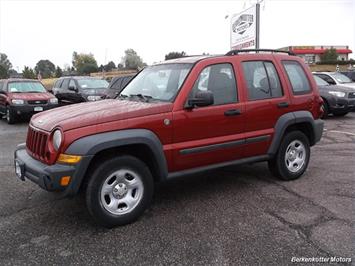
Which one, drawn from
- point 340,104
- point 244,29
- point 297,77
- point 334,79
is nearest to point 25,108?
point 297,77

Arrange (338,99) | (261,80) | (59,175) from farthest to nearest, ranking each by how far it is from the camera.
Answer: (338,99) < (261,80) < (59,175)

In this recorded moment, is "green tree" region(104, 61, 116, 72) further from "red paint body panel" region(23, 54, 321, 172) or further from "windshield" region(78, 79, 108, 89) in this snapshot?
"red paint body panel" region(23, 54, 321, 172)

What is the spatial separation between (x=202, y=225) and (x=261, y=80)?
2.23m

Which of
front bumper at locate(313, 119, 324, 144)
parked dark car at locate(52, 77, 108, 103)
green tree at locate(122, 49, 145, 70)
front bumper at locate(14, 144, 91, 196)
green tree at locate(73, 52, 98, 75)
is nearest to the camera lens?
front bumper at locate(14, 144, 91, 196)

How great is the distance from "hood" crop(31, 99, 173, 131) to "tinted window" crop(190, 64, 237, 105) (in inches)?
24.0

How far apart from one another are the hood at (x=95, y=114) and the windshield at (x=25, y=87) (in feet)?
35.1

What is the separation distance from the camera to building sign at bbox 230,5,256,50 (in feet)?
65.2

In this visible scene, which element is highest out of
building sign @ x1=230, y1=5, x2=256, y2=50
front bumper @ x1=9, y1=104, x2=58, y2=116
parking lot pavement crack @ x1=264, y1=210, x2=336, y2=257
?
building sign @ x1=230, y1=5, x2=256, y2=50

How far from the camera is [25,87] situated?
1474 centimetres

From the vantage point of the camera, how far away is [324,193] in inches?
206

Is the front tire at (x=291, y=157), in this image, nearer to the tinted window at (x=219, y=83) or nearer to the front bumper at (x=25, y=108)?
the tinted window at (x=219, y=83)

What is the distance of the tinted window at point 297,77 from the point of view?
5667 millimetres

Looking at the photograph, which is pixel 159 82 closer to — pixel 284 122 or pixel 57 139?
pixel 57 139

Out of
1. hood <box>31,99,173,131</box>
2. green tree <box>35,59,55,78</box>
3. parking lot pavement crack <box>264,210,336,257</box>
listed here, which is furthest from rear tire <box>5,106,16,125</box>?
green tree <box>35,59,55,78</box>
